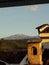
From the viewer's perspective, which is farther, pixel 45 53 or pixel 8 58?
pixel 8 58

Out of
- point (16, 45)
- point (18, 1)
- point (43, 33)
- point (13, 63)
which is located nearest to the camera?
point (18, 1)

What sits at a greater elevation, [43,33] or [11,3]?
[11,3]

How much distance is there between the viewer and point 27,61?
41.0 feet

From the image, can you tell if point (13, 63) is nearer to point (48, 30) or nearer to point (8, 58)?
point (8, 58)

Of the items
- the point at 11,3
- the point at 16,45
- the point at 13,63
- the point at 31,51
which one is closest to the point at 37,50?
the point at 31,51

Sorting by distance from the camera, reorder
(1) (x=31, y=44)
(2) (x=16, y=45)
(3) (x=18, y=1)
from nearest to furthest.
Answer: (3) (x=18, y=1) < (1) (x=31, y=44) < (2) (x=16, y=45)

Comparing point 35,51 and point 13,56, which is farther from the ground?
point 35,51

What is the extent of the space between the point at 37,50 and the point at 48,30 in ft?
9.77

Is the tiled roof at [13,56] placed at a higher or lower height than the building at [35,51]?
lower

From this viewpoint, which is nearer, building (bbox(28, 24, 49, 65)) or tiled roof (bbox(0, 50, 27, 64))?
building (bbox(28, 24, 49, 65))

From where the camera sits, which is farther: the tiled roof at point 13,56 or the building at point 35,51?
the tiled roof at point 13,56

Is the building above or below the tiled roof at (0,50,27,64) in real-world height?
above

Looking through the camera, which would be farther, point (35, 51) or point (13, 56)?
point (13, 56)

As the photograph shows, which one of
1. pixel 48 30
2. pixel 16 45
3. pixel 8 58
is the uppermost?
pixel 48 30
